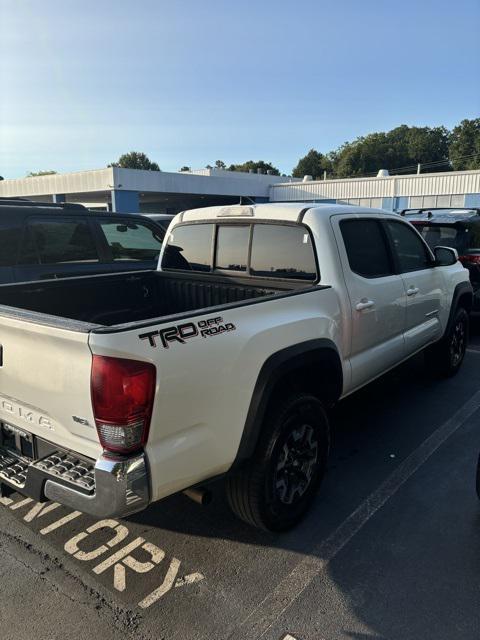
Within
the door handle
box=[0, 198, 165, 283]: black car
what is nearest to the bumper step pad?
the door handle

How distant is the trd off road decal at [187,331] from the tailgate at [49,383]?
0.88ft

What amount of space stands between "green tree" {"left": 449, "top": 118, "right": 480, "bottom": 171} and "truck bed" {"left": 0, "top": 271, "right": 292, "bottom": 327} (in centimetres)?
9051

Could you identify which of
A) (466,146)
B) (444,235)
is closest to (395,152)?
(466,146)

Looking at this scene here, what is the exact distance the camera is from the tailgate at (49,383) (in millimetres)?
2088

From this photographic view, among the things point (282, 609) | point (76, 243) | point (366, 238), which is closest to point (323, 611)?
point (282, 609)

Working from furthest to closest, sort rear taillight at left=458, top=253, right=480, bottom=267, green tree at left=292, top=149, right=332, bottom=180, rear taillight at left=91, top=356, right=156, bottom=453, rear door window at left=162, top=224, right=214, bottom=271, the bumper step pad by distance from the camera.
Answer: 1. green tree at left=292, top=149, right=332, bottom=180
2. rear taillight at left=458, top=253, right=480, bottom=267
3. rear door window at left=162, top=224, right=214, bottom=271
4. the bumper step pad
5. rear taillight at left=91, top=356, right=156, bottom=453

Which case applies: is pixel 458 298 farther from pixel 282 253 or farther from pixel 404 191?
pixel 404 191

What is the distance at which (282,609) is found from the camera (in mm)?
2340

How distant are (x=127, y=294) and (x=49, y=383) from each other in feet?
5.80

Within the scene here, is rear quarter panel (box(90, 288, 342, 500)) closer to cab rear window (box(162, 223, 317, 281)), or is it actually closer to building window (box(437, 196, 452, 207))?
cab rear window (box(162, 223, 317, 281))

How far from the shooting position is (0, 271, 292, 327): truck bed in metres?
3.35

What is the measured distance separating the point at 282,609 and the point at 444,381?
3.73 meters

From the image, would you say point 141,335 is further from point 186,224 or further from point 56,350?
point 186,224

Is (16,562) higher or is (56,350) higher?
(56,350)
